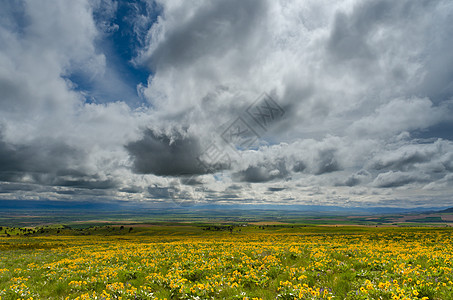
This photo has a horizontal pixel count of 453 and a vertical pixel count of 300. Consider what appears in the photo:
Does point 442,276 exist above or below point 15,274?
above

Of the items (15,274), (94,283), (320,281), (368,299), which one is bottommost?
(15,274)

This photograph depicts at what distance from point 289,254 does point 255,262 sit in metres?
3.98

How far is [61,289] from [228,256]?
9724 mm

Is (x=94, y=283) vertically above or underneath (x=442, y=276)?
underneath

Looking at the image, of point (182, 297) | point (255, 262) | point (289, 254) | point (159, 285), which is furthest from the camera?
point (289, 254)

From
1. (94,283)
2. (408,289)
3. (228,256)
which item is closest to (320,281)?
(408,289)

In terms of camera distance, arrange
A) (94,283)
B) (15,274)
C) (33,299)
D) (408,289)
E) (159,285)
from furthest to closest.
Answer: (15,274) < (94,283) < (159,285) < (33,299) < (408,289)

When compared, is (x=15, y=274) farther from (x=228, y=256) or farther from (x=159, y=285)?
(x=228, y=256)

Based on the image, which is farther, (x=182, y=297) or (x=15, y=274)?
(x=15, y=274)

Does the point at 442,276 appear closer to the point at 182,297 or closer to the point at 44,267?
the point at 182,297

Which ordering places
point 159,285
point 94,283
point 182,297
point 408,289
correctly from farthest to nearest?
1. point 94,283
2. point 159,285
3. point 182,297
4. point 408,289

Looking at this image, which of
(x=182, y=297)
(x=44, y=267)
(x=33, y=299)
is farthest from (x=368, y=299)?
(x=44, y=267)

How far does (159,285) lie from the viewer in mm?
10977

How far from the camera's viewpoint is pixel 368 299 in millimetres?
7363
